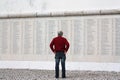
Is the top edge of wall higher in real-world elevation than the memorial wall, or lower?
higher

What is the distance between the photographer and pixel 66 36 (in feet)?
60.2

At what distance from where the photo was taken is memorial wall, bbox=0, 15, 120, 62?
1756 cm

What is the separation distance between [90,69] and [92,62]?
317 mm

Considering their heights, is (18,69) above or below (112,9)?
below

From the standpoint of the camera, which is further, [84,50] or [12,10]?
[12,10]

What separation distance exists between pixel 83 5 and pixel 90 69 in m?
2.77

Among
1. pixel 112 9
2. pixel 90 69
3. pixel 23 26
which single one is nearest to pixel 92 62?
pixel 90 69

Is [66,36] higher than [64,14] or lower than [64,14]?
lower

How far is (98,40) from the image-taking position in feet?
58.2

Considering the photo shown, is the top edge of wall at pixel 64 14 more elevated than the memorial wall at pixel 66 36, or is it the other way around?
the top edge of wall at pixel 64 14

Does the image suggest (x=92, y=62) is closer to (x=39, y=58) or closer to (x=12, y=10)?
(x=39, y=58)

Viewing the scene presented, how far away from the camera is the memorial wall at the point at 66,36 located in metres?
17.6

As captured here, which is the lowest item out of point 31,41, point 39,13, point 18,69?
point 18,69

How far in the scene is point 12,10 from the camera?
19656mm
